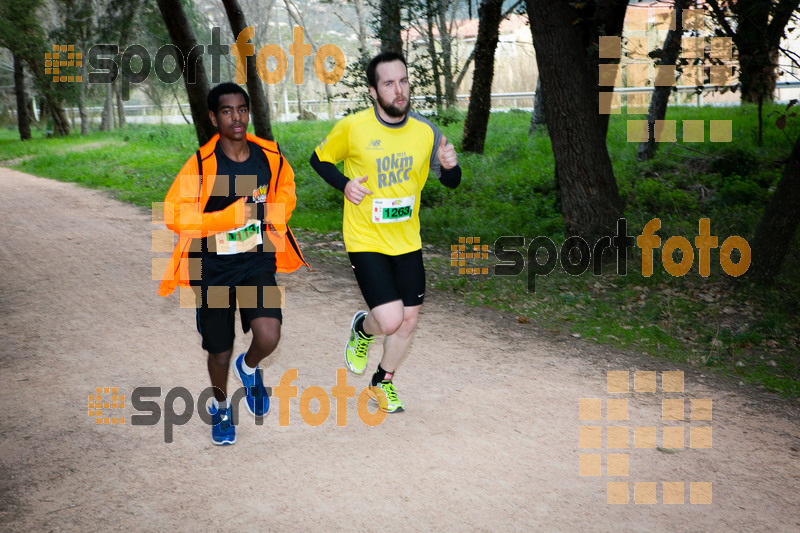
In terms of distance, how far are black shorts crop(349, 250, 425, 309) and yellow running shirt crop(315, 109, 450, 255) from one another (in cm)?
6

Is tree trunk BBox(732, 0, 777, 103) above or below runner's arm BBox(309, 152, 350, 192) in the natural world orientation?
above

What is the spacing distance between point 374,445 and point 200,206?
1963 mm

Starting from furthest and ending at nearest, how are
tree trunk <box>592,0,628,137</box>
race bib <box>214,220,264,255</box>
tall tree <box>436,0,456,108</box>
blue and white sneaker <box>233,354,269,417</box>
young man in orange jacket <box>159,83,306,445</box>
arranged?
tall tree <box>436,0,456,108</box>
tree trunk <box>592,0,628,137</box>
blue and white sneaker <box>233,354,269,417</box>
race bib <box>214,220,264,255</box>
young man in orange jacket <box>159,83,306,445</box>

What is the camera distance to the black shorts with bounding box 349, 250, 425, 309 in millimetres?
5184

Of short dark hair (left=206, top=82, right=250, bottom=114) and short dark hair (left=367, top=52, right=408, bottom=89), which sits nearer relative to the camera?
short dark hair (left=206, top=82, right=250, bottom=114)

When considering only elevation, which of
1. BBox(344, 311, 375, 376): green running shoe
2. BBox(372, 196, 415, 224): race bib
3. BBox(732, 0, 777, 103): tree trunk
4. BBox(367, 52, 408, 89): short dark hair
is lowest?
BBox(344, 311, 375, 376): green running shoe

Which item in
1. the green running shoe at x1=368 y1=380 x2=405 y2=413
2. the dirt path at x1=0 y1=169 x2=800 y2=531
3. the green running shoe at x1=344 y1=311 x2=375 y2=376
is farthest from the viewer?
the green running shoe at x1=344 y1=311 x2=375 y2=376

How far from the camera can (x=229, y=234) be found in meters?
4.76

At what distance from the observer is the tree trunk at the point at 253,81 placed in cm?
1623

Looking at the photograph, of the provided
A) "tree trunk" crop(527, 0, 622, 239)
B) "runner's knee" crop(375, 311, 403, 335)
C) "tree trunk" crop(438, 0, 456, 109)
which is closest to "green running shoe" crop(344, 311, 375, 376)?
"runner's knee" crop(375, 311, 403, 335)

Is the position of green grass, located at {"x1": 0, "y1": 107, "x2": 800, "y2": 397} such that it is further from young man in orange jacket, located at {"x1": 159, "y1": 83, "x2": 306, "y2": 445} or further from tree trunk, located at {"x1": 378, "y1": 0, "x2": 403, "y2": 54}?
young man in orange jacket, located at {"x1": 159, "y1": 83, "x2": 306, "y2": 445}

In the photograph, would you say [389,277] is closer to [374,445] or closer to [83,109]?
[374,445]

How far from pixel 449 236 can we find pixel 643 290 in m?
3.58

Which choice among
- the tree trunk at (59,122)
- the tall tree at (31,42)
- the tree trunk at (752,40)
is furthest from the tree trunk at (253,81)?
the tree trunk at (59,122)
